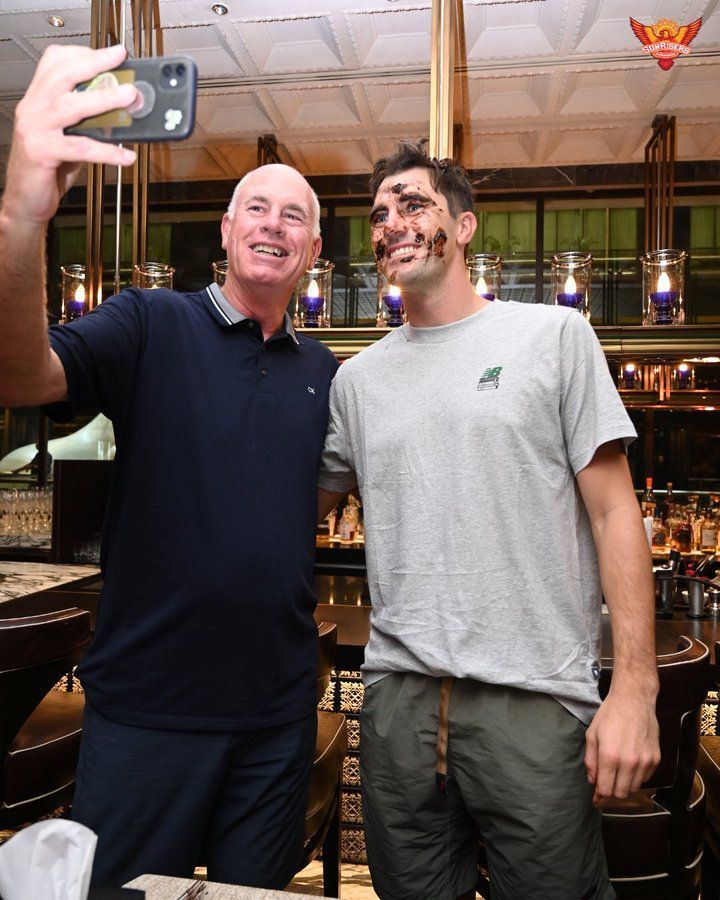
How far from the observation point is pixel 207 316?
61.7 inches

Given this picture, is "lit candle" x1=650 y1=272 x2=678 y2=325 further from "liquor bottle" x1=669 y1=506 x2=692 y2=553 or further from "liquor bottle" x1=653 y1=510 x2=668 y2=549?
"liquor bottle" x1=669 y1=506 x2=692 y2=553

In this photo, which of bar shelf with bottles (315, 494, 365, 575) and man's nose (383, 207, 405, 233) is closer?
man's nose (383, 207, 405, 233)

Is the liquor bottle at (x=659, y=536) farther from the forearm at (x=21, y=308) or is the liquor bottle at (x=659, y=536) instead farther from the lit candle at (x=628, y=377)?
the forearm at (x=21, y=308)

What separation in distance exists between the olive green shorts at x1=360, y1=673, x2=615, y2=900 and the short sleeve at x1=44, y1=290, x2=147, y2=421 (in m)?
0.75

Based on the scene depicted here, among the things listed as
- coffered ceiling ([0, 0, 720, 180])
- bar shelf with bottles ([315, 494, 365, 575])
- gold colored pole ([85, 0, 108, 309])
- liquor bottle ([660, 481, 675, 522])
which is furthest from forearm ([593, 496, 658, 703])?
liquor bottle ([660, 481, 675, 522])

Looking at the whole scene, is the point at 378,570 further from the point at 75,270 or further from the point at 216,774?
the point at 75,270

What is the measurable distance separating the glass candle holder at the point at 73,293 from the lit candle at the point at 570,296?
6.42 ft

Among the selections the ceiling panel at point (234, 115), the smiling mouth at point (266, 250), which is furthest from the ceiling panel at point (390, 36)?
the smiling mouth at point (266, 250)

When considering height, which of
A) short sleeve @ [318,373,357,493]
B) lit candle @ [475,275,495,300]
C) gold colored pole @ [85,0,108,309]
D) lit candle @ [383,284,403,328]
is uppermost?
gold colored pole @ [85,0,108,309]

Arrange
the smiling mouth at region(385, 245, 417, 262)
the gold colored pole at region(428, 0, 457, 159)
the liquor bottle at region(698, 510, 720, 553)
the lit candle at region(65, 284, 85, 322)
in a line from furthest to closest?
the liquor bottle at region(698, 510, 720, 553)
the lit candle at region(65, 284, 85, 322)
the gold colored pole at region(428, 0, 457, 159)
the smiling mouth at region(385, 245, 417, 262)

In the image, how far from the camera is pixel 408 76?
413cm

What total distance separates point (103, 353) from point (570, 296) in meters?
1.93

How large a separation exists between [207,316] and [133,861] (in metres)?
1.06

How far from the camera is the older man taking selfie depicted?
1.38 m
